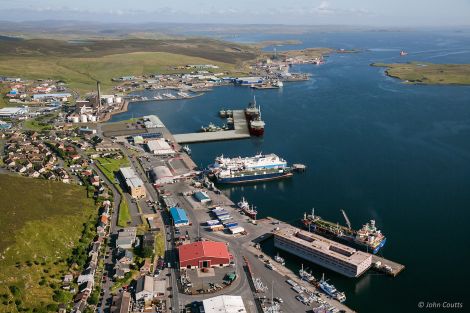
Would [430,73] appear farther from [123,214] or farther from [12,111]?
[123,214]

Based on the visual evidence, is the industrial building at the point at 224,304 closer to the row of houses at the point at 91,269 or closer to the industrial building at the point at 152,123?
Result: the row of houses at the point at 91,269

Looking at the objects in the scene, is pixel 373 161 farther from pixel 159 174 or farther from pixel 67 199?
pixel 67 199

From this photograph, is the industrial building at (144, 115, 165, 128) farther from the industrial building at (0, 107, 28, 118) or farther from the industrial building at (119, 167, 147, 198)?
the industrial building at (0, 107, 28, 118)

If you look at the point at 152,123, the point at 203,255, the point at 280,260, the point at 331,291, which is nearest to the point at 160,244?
the point at 203,255

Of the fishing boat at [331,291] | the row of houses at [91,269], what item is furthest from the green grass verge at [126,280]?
the fishing boat at [331,291]

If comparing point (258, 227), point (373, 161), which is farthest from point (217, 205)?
point (373, 161)

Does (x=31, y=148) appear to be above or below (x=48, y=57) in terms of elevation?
below

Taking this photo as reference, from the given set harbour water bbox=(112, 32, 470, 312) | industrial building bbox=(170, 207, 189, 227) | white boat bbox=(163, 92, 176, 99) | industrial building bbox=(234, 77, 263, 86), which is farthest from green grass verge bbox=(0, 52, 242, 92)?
industrial building bbox=(170, 207, 189, 227)
